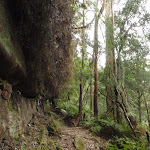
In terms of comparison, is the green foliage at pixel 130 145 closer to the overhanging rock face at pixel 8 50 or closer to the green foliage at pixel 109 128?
the green foliage at pixel 109 128

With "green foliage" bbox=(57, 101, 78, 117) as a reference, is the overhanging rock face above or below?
above

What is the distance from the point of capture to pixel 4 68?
2.59m

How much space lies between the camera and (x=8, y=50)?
8.11 ft

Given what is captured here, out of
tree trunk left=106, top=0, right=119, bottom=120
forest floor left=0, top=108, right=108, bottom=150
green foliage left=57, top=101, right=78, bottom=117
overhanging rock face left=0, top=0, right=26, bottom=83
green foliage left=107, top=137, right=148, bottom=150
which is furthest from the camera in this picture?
green foliage left=57, top=101, right=78, bottom=117

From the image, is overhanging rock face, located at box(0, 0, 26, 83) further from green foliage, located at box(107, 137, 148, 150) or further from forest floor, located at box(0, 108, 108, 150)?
green foliage, located at box(107, 137, 148, 150)

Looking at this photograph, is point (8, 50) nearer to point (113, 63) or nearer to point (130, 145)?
point (130, 145)

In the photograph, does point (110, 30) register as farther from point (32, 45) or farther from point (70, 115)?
point (70, 115)

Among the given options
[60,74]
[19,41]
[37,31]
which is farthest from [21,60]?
[60,74]

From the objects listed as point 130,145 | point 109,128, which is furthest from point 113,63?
point 130,145

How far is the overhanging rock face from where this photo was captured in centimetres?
238

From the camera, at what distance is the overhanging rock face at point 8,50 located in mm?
2383

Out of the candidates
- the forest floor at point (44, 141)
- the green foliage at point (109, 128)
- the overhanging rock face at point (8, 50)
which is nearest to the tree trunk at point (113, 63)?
the green foliage at point (109, 128)

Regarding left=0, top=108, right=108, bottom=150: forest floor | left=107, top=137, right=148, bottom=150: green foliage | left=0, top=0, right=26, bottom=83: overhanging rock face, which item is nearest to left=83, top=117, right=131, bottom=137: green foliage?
left=0, top=108, right=108, bottom=150: forest floor

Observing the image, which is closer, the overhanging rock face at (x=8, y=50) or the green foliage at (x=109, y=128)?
the overhanging rock face at (x=8, y=50)
